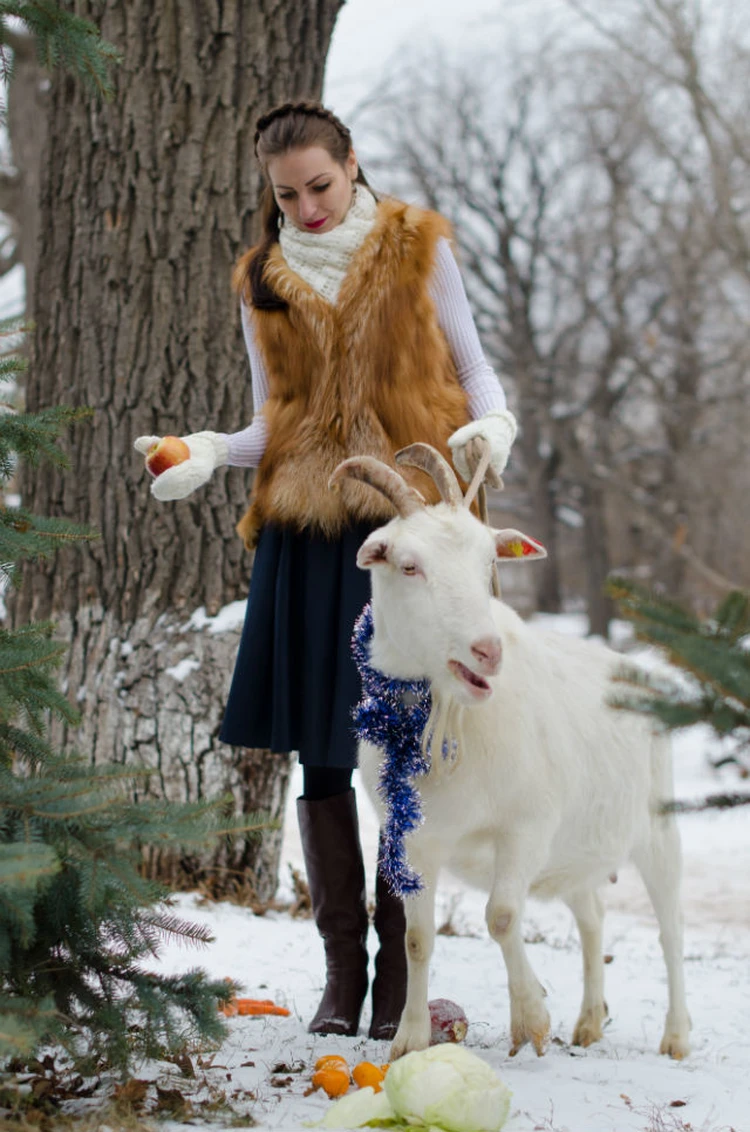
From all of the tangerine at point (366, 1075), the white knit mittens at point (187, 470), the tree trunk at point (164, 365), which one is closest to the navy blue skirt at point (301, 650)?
the white knit mittens at point (187, 470)

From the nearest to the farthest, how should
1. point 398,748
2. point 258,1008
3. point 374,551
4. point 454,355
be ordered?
point 374,551, point 398,748, point 454,355, point 258,1008

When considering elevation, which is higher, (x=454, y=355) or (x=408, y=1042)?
(x=454, y=355)

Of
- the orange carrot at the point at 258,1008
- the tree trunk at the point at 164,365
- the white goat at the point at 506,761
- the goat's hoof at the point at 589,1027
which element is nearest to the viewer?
the white goat at the point at 506,761

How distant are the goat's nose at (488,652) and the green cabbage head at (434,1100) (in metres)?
0.81

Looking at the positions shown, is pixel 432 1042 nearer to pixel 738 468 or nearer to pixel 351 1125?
pixel 351 1125

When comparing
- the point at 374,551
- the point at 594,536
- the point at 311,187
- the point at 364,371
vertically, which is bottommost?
the point at 374,551

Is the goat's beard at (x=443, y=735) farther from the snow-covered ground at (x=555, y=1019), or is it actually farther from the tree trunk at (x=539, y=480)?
the tree trunk at (x=539, y=480)

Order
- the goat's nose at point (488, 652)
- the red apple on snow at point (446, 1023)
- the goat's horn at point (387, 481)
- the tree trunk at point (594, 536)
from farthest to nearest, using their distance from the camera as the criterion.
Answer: the tree trunk at point (594, 536) → the red apple on snow at point (446, 1023) → the goat's horn at point (387, 481) → the goat's nose at point (488, 652)

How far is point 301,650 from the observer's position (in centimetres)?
336

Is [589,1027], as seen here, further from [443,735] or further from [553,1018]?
[443,735]

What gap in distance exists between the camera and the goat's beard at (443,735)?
9.32 feet

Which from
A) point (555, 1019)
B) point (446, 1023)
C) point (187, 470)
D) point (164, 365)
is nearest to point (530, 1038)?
point (446, 1023)

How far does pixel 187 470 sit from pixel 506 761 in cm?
108

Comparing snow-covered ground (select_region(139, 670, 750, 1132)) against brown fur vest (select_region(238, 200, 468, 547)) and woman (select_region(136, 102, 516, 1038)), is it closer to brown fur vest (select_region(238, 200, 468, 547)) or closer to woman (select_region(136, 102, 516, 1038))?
woman (select_region(136, 102, 516, 1038))
